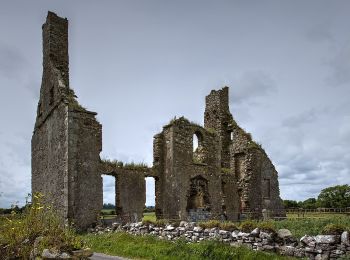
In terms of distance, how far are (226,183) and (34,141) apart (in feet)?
51.3

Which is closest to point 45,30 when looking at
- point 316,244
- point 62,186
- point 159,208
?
point 62,186

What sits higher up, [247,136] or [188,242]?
[247,136]

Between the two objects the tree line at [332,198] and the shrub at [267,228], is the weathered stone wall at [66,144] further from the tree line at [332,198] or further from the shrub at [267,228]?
the tree line at [332,198]

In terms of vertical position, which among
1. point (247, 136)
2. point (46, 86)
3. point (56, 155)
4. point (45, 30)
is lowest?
point (56, 155)

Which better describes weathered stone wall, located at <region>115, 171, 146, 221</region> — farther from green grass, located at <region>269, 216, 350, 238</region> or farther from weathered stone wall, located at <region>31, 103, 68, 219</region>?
green grass, located at <region>269, 216, 350, 238</region>

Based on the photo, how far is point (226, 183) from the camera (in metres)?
32.4

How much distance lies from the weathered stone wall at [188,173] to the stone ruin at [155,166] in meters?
0.07

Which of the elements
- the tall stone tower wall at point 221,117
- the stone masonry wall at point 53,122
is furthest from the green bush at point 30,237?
the tall stone tower wall at point 221,117

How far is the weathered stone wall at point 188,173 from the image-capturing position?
87.9 ft

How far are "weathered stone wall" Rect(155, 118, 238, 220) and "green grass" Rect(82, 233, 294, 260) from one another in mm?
9183

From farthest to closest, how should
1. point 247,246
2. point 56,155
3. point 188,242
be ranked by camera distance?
point 56,155, point 188,242, point 247,246

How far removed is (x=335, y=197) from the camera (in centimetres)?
6175

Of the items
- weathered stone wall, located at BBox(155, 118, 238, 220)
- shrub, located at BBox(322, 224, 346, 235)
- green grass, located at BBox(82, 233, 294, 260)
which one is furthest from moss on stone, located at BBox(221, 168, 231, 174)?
shrub, located at BBox(322, 224, 346, 235)

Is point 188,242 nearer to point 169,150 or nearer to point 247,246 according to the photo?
point 247,246
